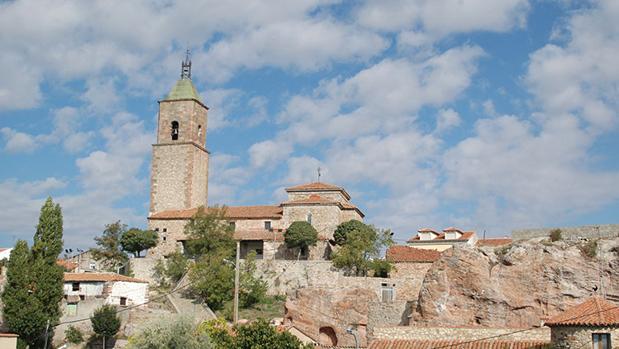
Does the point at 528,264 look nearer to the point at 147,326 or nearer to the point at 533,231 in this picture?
the point at 533,231

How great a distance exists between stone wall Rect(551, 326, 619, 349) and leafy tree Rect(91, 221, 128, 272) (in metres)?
40.1

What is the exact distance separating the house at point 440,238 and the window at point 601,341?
35.8 metres

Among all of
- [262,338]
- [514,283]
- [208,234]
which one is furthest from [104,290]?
[514,283]

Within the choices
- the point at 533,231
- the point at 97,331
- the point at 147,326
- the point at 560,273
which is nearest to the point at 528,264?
the point at 560,273

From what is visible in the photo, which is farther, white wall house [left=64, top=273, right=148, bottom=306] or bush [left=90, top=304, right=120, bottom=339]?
white wall house [left=64, top=273, right=148, bottom=306]

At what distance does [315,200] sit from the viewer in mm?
63938

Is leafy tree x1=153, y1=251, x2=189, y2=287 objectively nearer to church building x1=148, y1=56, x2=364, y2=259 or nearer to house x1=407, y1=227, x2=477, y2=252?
church building x1=148, y1=56, x2=364, y2=259

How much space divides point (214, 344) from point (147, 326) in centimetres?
397

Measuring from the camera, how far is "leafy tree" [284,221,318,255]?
59.6 metres

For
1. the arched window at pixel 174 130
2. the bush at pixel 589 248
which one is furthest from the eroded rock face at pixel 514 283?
the arched window at pixel 174 130

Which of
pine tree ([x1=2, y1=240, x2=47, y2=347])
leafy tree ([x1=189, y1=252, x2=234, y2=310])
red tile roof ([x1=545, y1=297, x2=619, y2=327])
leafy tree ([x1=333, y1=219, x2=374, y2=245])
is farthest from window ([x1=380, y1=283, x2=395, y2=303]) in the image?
red tile roof ([x1=545, y1=297, x2=619, y2=327])

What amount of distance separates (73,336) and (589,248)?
99.9 feet

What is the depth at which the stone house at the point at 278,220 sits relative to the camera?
204ft

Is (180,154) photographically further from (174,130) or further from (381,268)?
(381,268)
